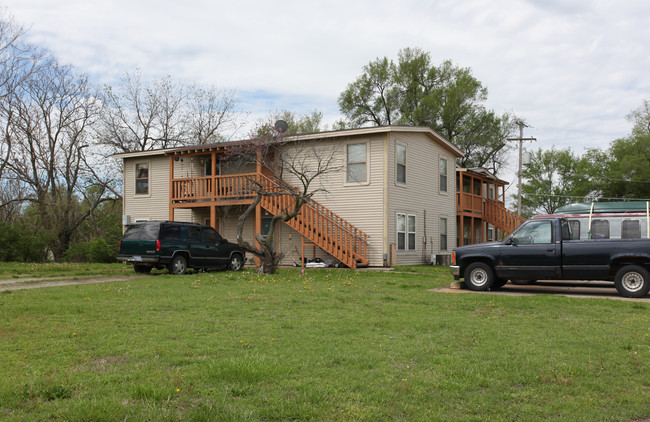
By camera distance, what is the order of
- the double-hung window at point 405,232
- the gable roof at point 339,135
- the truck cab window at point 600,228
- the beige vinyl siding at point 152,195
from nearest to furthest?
the truck cab window at point 600,228 < the gable roof at point 339,135 < the double-hung window at point 405,232 < the beige vinyl siding at point 152,195

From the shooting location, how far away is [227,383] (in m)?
4.89

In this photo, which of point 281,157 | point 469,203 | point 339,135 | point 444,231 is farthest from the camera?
point 469,203

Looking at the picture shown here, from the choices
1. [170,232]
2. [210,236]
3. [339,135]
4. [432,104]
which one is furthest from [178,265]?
[432,104]

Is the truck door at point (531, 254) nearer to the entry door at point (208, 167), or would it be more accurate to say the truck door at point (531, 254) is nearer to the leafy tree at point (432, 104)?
the entry door at point (208, 167)

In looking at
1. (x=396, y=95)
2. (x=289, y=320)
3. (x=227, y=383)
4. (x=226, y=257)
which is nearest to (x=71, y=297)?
(x=289, y=320)

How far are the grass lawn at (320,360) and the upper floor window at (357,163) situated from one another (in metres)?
12.7

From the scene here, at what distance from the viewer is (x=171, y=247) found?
17781mm

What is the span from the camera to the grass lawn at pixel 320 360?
4348mm

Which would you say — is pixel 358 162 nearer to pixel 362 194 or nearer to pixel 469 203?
pixel 362 194

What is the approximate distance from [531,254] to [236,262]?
454 inches

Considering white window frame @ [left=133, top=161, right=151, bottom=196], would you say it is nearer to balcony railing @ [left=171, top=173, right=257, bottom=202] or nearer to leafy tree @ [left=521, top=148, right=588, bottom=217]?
balcony railing @ [left=171, top=173, right=257, bottom=202]

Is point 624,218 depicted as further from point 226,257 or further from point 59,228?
point 59,228

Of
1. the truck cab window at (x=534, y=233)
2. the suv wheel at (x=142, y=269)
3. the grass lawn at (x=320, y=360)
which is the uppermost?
the truck cab window at (x=534, y=233)

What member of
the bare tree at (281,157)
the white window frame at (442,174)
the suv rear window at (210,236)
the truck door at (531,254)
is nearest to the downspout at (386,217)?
the bare tree at (281,157)
